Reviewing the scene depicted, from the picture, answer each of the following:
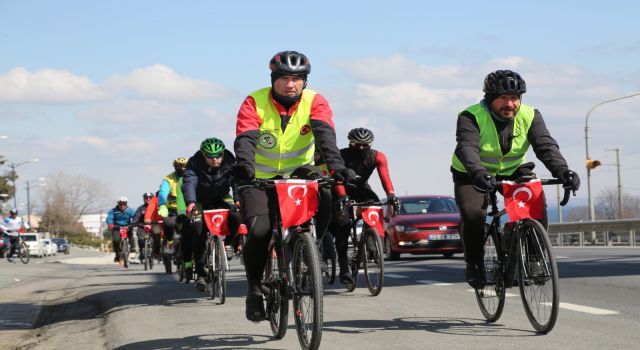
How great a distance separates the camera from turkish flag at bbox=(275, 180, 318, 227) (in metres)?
7.36

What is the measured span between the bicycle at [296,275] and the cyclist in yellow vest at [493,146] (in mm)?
1239

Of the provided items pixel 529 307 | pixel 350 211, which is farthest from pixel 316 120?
pixel 350 211

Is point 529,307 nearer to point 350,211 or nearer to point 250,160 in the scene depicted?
point 250,160

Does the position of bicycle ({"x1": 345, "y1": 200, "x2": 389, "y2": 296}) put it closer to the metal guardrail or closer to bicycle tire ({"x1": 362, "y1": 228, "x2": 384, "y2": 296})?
bicycle tire ({"x1": 362, "y1": 228, "x2": 384, "y2": 296})

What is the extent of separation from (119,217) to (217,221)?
15.5 metres

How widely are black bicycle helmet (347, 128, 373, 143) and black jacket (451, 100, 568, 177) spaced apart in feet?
16.8

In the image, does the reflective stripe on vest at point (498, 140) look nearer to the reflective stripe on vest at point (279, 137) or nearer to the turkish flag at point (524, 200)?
the turkish flag at point (524, 200)

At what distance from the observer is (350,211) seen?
1376 cm

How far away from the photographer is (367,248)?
13.2 meters

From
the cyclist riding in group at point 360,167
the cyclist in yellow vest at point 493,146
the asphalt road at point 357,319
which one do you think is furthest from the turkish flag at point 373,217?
the cyclist in yellow vest at point 493,146

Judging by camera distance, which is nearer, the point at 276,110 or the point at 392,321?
the point at 276,110

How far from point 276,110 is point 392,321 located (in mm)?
2349

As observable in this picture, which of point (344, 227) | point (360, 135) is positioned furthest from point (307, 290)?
point (360, 135)

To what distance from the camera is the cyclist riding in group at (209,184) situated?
41.8ft
